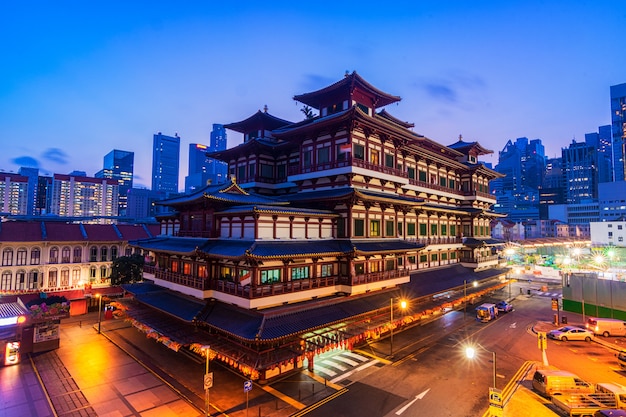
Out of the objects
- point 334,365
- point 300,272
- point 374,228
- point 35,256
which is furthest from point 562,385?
point 35,256

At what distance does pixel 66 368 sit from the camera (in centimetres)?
2709

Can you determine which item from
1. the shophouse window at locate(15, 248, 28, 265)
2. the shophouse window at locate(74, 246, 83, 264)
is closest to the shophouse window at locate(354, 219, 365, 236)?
the shophouse window at locate(74, 246, 83, 264)

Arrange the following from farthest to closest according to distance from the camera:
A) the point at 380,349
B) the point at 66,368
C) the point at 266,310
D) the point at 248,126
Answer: the point at 248,126
the point at 380,349
the point at 66,368
the point at 266,310

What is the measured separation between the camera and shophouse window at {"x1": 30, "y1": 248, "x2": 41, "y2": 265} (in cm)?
4634

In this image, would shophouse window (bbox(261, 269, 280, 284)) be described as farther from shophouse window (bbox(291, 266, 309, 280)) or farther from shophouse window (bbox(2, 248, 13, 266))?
shophouse window (bbox(2, 248, 13, 266))

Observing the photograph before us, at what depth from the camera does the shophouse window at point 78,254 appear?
4962 centimetres

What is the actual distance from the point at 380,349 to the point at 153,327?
20.9 m

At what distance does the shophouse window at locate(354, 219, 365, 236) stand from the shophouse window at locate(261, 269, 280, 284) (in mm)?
9054

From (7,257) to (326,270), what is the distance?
150ft

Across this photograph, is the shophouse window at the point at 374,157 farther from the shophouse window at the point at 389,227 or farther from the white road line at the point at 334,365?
the white road line at the point at 334,365

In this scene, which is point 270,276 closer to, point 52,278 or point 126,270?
point 126,270

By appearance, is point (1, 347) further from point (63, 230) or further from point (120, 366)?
point (63, 230)

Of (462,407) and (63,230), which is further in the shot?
(63,230)

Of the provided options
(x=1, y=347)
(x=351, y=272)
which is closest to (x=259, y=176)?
(x=351, y=272)
